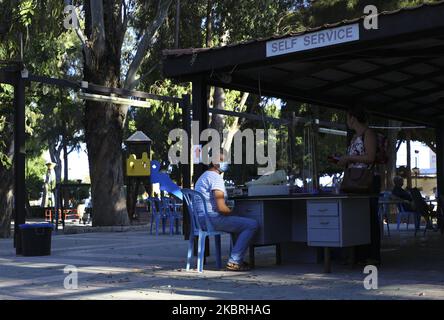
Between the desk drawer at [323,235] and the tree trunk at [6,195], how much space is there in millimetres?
12230

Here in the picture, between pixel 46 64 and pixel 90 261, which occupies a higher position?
pixel 46 64

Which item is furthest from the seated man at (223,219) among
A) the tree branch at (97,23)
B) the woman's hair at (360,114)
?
the tree branch at (97,23)

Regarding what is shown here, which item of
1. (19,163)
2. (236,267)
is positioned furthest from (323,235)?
(19,163)

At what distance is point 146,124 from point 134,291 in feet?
118

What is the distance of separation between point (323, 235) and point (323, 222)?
168 millimetres

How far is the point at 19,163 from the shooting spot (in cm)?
1166

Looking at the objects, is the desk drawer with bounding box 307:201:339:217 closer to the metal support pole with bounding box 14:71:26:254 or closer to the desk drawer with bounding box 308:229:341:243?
the desk drawer with bounding box 308:229:341:243

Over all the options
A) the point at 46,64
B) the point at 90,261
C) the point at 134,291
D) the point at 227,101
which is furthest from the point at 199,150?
the point at 227,101

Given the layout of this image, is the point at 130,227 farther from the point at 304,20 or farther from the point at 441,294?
the point at 441,294

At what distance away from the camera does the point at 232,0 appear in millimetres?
21547

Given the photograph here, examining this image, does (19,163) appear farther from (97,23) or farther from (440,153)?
(440,153)

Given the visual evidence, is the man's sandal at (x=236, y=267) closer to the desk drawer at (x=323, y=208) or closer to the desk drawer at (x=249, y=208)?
the desk drawer at (x=249, y=208)

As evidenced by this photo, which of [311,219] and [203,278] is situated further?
[311,219]

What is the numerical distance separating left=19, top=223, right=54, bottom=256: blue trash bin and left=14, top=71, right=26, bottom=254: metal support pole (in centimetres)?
25
